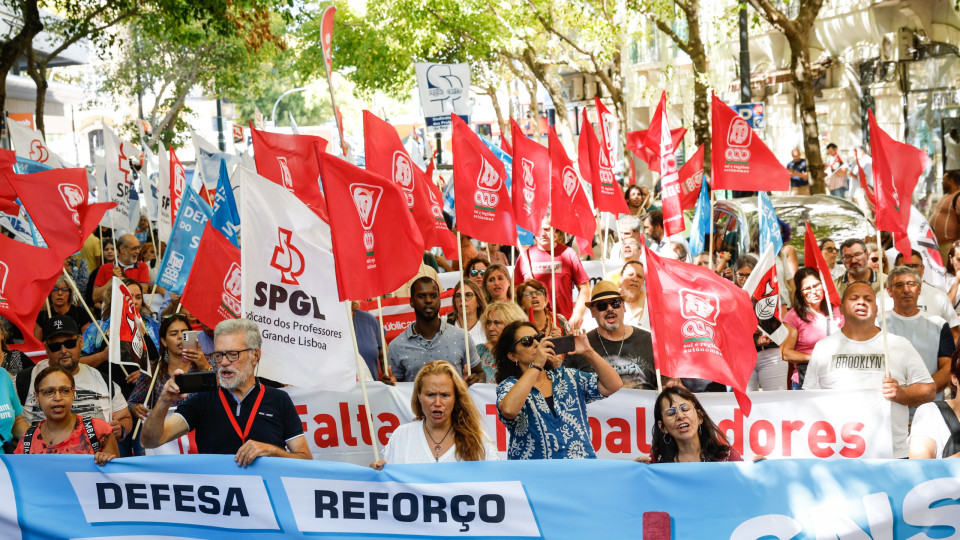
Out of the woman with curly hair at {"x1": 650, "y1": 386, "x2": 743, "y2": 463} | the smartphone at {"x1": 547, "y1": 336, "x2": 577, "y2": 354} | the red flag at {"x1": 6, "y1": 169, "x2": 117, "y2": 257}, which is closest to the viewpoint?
the woman with curly hair at {"x1": 650, "y1": 386, "x2": 743, "y2": 463}

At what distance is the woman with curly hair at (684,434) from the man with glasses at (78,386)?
10.8 ft

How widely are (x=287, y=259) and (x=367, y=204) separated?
0.52m

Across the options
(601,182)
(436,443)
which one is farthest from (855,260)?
(436,443)

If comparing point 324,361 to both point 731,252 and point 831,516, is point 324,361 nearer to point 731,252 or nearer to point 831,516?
point 831,516

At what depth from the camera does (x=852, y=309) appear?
676 cm

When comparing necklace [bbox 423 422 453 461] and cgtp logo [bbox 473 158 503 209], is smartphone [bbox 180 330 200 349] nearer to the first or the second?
necklace [bbox 423 422 453 461]

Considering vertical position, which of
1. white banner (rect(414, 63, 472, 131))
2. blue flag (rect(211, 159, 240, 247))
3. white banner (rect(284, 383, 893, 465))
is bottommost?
white banner (rect(284, 383, 893, 465))

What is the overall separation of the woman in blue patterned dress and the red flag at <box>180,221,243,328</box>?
2.00m

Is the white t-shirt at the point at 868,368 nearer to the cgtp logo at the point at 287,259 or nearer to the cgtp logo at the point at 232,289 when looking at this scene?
the cgtp logo at the point at 287,259

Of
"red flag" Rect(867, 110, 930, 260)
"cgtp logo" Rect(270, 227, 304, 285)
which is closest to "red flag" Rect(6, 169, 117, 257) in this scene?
"cgtp logo" Rect(270, 227, 304, 285)

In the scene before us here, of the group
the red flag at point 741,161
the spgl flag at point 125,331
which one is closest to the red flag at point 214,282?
the spgl flag at point 125,331

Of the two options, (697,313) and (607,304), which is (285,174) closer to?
(607,304)

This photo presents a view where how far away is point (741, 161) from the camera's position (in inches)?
397

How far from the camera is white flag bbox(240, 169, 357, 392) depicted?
598 cm
